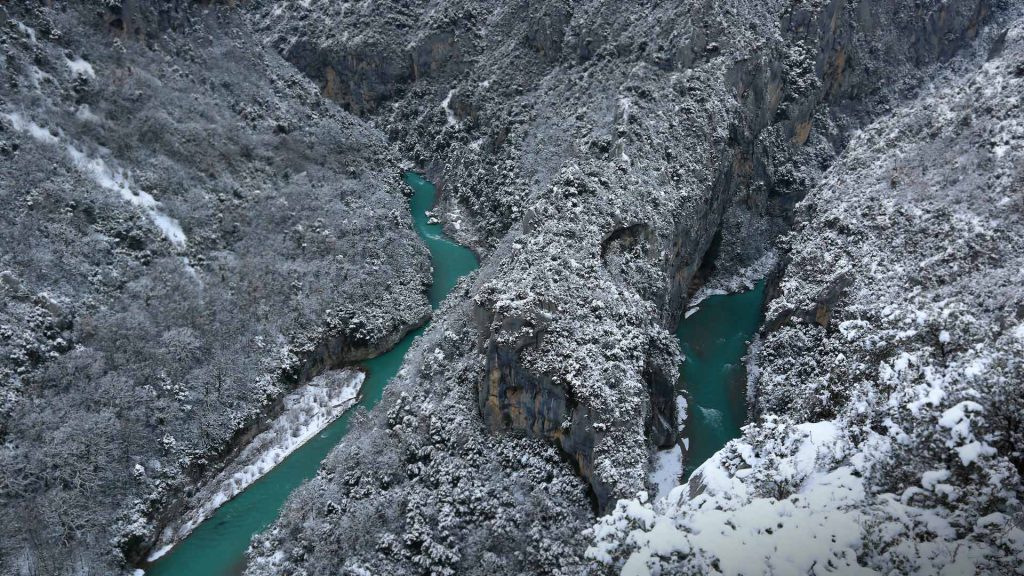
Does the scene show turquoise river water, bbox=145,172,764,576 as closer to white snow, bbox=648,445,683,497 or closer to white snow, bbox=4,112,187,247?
white snow, bbox=648,445,683,497

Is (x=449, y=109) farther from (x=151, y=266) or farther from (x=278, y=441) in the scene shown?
(x=278, y=441)

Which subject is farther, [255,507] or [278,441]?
[278,441]

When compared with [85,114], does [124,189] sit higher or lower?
lower

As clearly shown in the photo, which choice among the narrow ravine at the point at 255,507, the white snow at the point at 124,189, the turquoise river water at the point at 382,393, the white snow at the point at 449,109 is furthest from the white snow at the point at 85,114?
the white snow at the point at 449,109

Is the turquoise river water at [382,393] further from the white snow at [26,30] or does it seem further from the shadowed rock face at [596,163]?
the white snow at [26,30]

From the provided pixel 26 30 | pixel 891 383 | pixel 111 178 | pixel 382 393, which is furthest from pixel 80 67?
pixel 891 383

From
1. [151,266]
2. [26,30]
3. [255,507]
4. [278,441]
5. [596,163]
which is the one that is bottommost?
[255,507]

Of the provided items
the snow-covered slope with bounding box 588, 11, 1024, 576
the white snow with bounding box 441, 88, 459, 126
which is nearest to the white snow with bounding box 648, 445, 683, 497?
the snow-covered slope with bounding box 588, 11, 1024, 576
